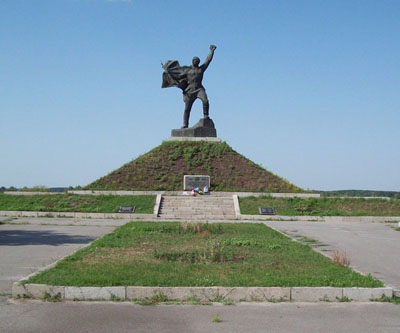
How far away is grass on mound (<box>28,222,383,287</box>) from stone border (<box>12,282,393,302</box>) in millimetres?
177

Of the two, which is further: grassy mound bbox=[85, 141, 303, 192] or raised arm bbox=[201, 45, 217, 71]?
raised arm bbox=[201, 45, 217, 71]

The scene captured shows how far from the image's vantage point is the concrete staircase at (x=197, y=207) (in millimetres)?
24297

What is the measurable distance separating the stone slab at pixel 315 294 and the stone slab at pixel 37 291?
3.15 meters

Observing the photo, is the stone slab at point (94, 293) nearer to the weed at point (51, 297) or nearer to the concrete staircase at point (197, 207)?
the weed at point (51, 297)

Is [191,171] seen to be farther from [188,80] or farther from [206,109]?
[188,80]

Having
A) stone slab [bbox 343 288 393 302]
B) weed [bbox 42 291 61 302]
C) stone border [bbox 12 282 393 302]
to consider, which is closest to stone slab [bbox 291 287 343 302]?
stone border [bbox 12 282 393 302]

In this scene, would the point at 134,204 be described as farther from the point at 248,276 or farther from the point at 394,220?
the point at 248,276

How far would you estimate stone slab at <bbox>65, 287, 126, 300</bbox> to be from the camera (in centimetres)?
686

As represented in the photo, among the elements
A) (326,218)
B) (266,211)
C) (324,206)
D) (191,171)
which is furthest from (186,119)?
(326,218)

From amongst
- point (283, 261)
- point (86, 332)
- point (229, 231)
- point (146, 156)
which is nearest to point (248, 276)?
point (283, 261)

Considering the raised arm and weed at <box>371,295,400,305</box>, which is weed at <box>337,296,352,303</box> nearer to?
weed at <box>371,295,400,305</box>

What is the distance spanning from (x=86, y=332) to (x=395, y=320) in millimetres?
3588

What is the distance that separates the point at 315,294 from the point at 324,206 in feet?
65.2

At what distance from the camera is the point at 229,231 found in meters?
15.7
